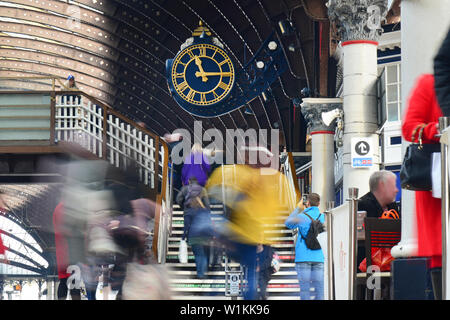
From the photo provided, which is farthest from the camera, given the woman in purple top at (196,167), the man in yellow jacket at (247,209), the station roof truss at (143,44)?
the station roof truss at (143,44)

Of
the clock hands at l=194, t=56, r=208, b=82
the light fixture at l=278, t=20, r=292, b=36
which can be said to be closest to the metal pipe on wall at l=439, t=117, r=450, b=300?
the clock hands at l=194, t=56, r=208, b=82

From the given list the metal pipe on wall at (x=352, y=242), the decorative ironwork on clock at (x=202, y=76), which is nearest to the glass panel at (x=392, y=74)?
the decorative ironwork on clock at (x=202, y=76)

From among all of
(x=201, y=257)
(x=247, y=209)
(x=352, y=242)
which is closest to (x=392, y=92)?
(x=201, y=257)

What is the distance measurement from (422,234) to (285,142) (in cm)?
2793

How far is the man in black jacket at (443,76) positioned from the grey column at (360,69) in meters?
10.7

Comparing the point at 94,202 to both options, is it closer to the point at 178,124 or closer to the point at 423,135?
the point at 423,135

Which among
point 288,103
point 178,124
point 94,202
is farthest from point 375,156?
point 178,124

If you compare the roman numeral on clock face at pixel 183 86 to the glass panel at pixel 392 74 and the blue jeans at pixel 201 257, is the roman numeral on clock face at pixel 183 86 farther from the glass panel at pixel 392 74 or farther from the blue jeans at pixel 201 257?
the blue jeans at pixel 201 257

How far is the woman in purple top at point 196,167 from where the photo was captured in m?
13.5

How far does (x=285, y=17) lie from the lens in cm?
2516

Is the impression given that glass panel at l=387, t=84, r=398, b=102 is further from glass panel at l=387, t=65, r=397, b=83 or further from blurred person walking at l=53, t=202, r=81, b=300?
blurred person walking at l=53, t=202, r=81, b=300

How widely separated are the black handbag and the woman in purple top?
8.52m

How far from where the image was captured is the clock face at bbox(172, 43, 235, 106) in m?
21.0

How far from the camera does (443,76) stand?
4.89m
